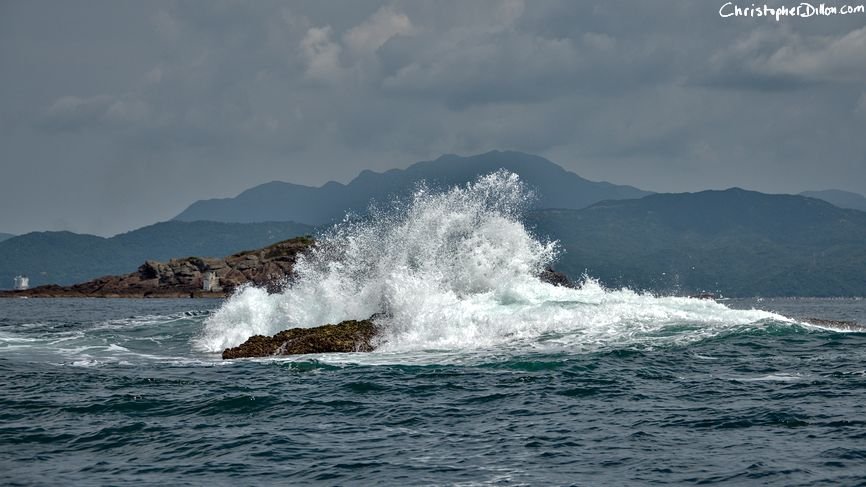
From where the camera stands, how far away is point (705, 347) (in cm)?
2488

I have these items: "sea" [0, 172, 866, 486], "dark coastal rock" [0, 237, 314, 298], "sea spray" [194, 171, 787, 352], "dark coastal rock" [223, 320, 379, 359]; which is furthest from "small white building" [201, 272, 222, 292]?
"dark coastal rock" [223, 320, 379, 359]

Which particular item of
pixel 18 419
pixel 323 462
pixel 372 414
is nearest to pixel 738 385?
pixel 372 414

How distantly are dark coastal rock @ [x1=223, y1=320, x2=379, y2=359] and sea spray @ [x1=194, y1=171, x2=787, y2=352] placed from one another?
957mm

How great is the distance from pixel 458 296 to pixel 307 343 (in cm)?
825

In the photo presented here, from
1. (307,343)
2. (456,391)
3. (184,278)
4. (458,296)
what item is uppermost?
(184,278)

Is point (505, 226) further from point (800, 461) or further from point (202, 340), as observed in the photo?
point (800, 461)

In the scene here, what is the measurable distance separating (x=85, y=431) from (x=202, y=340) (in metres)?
18.7

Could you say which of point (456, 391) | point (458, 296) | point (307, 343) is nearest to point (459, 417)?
point (456, 391)

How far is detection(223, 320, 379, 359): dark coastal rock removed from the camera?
88.5ft

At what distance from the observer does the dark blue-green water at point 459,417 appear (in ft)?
41.9

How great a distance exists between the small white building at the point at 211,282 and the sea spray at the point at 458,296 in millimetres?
111920

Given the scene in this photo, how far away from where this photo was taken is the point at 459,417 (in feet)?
54.1

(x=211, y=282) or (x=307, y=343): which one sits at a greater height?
(x=211, y=282)

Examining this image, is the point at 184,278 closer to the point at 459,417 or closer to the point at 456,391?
the point at 456,391
